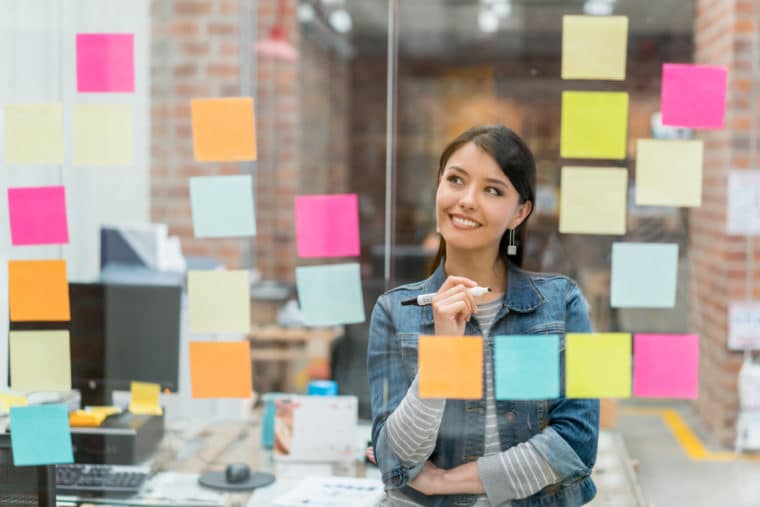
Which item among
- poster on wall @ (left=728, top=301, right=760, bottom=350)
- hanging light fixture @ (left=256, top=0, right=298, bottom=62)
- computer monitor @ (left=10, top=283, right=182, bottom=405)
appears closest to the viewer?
computer monitor @ (left=10, top=283, right=182, bottom=405)

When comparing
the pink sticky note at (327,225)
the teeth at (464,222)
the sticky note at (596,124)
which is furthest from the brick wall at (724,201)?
the teeth at (464,222)

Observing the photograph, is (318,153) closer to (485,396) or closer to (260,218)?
(260,218)

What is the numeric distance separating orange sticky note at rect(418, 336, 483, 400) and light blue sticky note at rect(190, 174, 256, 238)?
61cm

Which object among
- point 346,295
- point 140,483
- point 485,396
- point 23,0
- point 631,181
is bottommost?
point 140,483

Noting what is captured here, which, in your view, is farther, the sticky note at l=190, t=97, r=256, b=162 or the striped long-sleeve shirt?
the sticky note at l=190, t=97, r=256, b=162

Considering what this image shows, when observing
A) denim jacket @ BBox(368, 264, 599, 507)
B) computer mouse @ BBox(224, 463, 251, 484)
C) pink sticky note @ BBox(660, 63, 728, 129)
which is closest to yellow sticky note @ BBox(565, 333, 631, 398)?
denim jacket @ BBox(368, 264, 599, 507)

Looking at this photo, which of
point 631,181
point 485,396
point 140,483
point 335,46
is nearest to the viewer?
point 485,396

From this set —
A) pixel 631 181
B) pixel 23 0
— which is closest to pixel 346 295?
pixel 631 181

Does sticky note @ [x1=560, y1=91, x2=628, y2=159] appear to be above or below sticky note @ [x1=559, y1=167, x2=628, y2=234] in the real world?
above

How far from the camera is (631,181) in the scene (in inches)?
70.6

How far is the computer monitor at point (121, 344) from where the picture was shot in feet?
8.03

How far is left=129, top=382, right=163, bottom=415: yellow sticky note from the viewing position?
246 cm

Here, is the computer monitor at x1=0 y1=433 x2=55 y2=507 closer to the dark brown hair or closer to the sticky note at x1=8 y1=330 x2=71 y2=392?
the sticky note at x1=8 y1=330 x2=71 y2=392

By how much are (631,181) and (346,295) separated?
0.66 meters
